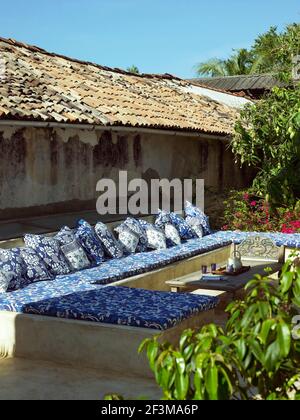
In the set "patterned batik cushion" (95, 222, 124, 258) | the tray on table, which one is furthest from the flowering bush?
"patterned batik cushion" (95, 222, 124, 258)

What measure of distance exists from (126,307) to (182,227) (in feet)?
19.0

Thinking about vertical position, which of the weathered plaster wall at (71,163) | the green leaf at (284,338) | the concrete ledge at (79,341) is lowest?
the concrete ledge at (79,341)

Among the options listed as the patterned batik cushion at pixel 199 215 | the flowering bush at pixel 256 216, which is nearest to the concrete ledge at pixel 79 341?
the patterned batik cushion at pixel 199 215

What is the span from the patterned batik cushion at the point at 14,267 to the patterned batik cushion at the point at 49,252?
524 millimetres

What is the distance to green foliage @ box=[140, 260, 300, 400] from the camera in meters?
2.47

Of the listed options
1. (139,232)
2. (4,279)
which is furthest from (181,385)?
(139,232)

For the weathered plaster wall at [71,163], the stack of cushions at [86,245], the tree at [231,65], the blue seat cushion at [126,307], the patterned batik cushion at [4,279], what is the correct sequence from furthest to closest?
the tree at [231,65] < the weathered plaster wall at [71,163] < the stack of cushions at [86,245] < the patterned batik cushion at [4,279] < the blue seat cushion at [126,307]

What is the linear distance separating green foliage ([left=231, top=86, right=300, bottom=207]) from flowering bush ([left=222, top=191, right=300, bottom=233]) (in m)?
0.25

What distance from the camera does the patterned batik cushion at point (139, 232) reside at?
11391 millimetres

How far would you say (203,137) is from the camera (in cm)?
1524

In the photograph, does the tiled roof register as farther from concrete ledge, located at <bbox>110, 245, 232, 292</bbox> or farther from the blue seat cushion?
the blue seat cushion

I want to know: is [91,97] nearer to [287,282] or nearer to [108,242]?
[108,242]

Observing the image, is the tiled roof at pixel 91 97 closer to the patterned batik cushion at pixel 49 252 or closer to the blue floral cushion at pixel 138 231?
the blue floral cushion at pixel 138 231
